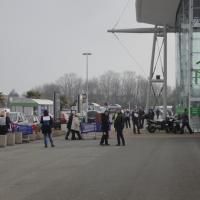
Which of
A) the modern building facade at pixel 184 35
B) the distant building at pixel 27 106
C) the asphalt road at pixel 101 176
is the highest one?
the modern building facade at pixel 184 35

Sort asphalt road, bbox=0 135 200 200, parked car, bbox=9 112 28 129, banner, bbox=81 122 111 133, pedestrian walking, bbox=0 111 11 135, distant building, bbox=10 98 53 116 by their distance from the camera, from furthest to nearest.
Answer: distant building, bbox=10 98 53 116
banner, bbox=81 122 111 133
parked car, bbox=9 112 28 129
pedestrian walking, bbox=0 111 11 135
asphalt road, bbox=0 135 200 200

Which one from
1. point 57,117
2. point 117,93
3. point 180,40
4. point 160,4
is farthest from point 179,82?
point 117,93

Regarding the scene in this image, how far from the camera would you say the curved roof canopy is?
146 feet

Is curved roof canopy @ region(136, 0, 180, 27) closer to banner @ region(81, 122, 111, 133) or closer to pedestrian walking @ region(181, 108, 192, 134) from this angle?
pedestrian walking @ region(181, 108, 192, 134)

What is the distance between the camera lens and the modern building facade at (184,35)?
3797 centimetres

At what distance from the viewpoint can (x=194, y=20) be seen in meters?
38.5

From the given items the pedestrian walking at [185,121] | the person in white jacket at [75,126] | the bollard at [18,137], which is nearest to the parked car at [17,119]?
the bollard at [18,137]

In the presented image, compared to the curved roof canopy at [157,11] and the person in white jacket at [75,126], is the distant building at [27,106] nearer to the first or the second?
the curved roof canopy at [157,11]

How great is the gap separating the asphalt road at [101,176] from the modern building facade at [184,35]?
19222 millimetres

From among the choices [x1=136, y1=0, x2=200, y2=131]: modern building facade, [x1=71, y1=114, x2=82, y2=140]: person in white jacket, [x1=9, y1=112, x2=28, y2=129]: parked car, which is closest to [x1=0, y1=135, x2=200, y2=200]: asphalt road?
[x1=71, y1=114, x2=82, y2=140]: person in white jacket

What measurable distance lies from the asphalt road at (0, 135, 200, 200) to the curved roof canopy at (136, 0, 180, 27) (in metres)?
27.2

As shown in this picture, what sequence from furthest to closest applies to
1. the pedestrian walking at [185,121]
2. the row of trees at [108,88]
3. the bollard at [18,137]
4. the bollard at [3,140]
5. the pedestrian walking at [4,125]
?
the row of trees at [108,88], the pedestrian walking at [185,121], the bollard at [18,137], the pedestrian walking at [4,125], the bollard at [3,140]

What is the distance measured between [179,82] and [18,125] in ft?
66.4

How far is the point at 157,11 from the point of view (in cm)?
4672
